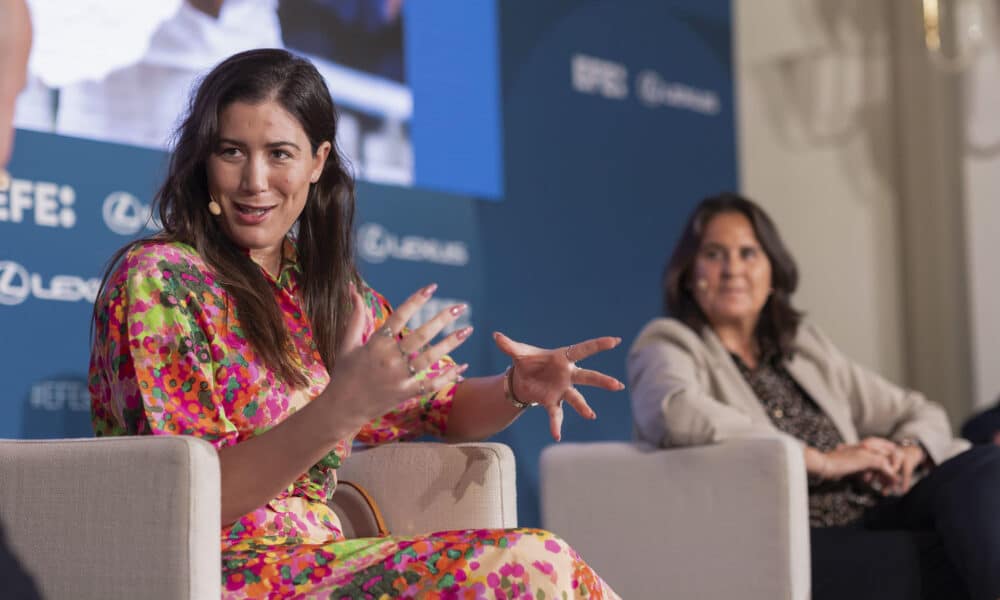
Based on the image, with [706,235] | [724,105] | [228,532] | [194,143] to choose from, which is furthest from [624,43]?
[228,532]

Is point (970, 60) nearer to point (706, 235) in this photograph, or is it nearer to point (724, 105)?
point (724, 105)

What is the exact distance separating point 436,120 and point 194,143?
184 cm

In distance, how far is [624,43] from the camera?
4.70m

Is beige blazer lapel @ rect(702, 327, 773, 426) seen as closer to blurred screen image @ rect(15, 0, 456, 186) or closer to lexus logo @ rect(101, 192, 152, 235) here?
blurred screen image @ rect(15, 0, 456, 186)

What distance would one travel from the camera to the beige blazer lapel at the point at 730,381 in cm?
309

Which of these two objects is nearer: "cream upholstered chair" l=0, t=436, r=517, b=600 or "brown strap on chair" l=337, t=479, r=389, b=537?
"cream upholstered chair" l=0, t=436, r=517, b=600

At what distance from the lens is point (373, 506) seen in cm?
219

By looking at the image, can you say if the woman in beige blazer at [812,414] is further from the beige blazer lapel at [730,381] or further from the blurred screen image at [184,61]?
the blurred screen image at [184,61]

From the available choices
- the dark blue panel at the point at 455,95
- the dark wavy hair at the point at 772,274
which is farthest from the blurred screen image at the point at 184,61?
the dark wavy hair at the point at 772,274

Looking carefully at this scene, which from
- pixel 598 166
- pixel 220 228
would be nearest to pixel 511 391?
pixel 220 228

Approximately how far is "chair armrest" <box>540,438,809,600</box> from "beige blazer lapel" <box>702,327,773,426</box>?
0.30 metres

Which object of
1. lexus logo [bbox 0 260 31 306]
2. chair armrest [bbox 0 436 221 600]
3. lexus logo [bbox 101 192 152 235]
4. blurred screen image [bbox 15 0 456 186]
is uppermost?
blurred screen image [bbox 15 0 456 186]

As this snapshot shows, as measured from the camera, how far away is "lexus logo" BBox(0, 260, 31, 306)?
8.75 feet

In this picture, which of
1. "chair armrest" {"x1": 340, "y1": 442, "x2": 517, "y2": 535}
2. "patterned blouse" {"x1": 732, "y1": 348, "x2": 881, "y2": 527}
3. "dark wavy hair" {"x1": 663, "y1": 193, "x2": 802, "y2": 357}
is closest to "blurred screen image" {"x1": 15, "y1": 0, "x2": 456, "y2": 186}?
"chair armrest" {"x1": 340, "y1": 442, "x2": 517, "y2": 535}
